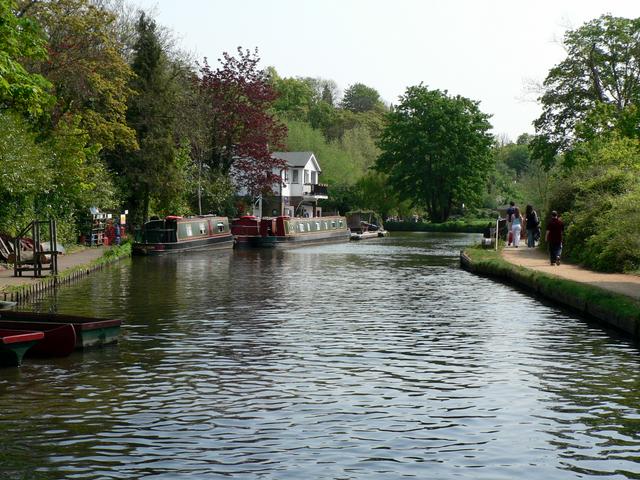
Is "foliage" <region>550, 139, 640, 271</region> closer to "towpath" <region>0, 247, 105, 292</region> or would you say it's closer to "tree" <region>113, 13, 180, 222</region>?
"towpath" <region>0, 247, 105, 292</region>

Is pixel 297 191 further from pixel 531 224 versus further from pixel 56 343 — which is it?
pixel 56 343

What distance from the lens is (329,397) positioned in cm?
1188

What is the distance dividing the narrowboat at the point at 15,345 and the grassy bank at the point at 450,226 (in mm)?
77981

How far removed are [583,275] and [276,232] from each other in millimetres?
34851

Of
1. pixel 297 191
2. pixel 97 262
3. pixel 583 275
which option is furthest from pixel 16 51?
pixel 297 191

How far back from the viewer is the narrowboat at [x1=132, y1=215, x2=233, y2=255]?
4584cm

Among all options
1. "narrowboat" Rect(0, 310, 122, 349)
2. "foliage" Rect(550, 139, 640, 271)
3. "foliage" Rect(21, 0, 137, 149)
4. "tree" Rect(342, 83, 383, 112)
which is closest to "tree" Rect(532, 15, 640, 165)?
"foliage" Rect(550, 139, 640, 271)

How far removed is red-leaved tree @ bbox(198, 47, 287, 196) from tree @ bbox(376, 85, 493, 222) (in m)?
29.8

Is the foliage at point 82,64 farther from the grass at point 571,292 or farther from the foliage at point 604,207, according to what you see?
the foliage at point 604,207

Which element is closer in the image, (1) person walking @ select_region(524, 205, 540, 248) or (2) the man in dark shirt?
(2) the man in dark shirt

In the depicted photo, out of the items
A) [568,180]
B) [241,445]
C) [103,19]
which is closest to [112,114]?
[103,19]

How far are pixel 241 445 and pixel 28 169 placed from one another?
25.3m

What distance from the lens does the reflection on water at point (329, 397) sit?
8.98m

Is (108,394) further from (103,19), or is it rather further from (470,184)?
(470,184)
